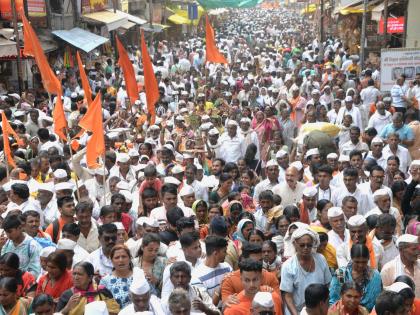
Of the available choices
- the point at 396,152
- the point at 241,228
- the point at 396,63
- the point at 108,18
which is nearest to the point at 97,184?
the point at 241,228

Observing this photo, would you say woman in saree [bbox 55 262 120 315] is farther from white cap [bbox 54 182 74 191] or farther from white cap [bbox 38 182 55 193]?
white cap [bbox 38 182 55 193]

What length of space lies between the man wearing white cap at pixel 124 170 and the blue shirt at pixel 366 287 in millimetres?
4701

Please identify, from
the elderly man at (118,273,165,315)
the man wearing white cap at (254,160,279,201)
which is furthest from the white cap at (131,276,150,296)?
the man wearing white cap at (254,160,279,201)

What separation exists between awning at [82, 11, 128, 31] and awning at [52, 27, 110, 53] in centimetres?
160

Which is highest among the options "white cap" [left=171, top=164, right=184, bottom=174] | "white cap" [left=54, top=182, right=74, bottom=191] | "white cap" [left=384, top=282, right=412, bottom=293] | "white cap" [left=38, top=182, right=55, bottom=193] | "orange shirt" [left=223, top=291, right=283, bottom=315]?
"white cap" [left=384, top=282, right=412, bottom=293]

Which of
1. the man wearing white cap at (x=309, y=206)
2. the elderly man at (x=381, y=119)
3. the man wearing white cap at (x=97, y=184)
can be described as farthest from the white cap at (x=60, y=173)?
the elderly man at (x=381, y=119)

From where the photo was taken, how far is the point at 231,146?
11.9 meters

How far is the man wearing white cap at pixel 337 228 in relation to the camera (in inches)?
279

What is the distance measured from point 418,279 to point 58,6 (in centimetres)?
2032

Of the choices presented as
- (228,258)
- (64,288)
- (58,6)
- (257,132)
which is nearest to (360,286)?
(228,258)

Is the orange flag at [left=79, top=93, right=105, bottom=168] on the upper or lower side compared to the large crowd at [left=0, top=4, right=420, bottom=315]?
upper

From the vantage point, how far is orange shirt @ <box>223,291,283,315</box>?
559cm

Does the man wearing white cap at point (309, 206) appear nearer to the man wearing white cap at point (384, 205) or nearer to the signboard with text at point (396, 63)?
the man wearing white cap at point (384, 205)

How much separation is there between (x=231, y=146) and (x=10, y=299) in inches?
258
